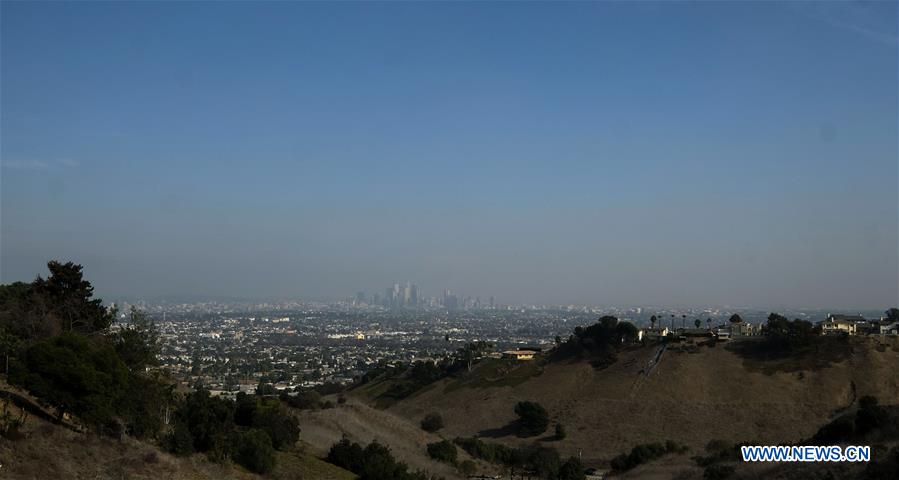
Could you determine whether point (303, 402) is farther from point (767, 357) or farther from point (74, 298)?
point (767, 357)

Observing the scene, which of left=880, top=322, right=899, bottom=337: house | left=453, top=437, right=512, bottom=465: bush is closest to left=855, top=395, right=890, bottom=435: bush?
left=453, top=437, right=512, bottom=465: bush

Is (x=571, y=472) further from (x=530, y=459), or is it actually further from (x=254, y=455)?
(x=254, y=455)

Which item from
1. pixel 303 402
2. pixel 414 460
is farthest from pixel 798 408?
pixel 303 402

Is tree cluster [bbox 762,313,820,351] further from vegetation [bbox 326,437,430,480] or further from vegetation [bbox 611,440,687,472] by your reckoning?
vegetation [bbox 326,437,430,480]

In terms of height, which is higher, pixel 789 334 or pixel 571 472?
pixel 789 334

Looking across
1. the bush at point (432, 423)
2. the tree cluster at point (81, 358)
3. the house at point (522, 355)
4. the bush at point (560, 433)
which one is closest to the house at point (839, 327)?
the house at point (522, 355)

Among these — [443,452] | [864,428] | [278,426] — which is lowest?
[443,452]

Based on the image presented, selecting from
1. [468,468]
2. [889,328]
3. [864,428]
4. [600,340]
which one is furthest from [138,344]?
[889,328]
